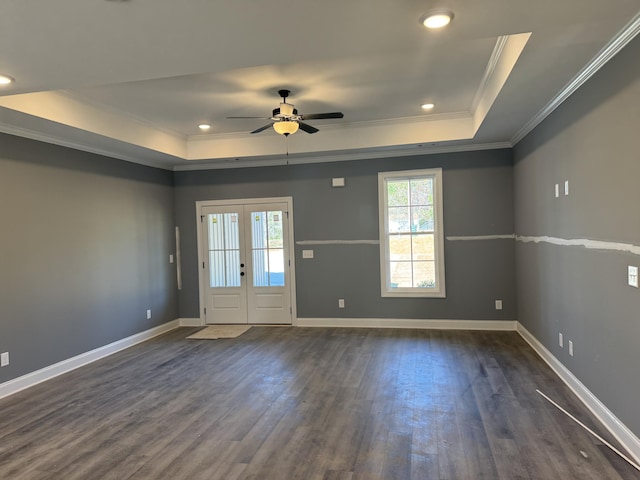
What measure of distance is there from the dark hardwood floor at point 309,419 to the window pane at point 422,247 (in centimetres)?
151

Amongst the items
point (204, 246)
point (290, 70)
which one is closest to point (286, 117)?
point (290, 70)

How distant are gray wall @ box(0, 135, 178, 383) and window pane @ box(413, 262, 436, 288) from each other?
153 inches

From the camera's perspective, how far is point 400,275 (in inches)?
248

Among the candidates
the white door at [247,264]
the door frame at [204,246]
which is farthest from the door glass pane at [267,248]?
the door frame at [204,246]

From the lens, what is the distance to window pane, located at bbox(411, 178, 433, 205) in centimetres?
618

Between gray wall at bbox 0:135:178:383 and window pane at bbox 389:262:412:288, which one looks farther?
window pane at bbox 389:262:412:288

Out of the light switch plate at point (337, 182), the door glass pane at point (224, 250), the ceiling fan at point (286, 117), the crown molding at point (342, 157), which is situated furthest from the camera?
the door glass pane at point (224, 250)

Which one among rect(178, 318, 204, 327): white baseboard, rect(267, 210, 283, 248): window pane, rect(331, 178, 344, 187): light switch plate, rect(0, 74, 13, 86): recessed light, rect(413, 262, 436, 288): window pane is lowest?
rect(178, 318, 204, 327): white baseboard

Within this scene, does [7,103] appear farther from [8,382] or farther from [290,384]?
[290,384]

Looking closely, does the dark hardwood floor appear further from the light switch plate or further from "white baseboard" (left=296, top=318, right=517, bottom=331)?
the light switch plate

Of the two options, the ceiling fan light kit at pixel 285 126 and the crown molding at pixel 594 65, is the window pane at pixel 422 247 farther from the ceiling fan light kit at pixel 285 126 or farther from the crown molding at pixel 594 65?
the ceiling fan light kit at pixel 285 126

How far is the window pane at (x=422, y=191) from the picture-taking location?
6184 millimetres

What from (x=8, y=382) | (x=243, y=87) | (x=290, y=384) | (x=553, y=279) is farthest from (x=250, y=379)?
(x=553, y=279)

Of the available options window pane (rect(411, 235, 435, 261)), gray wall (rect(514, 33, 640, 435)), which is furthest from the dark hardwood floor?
window pane (rect(411, 235, 435, 261))
